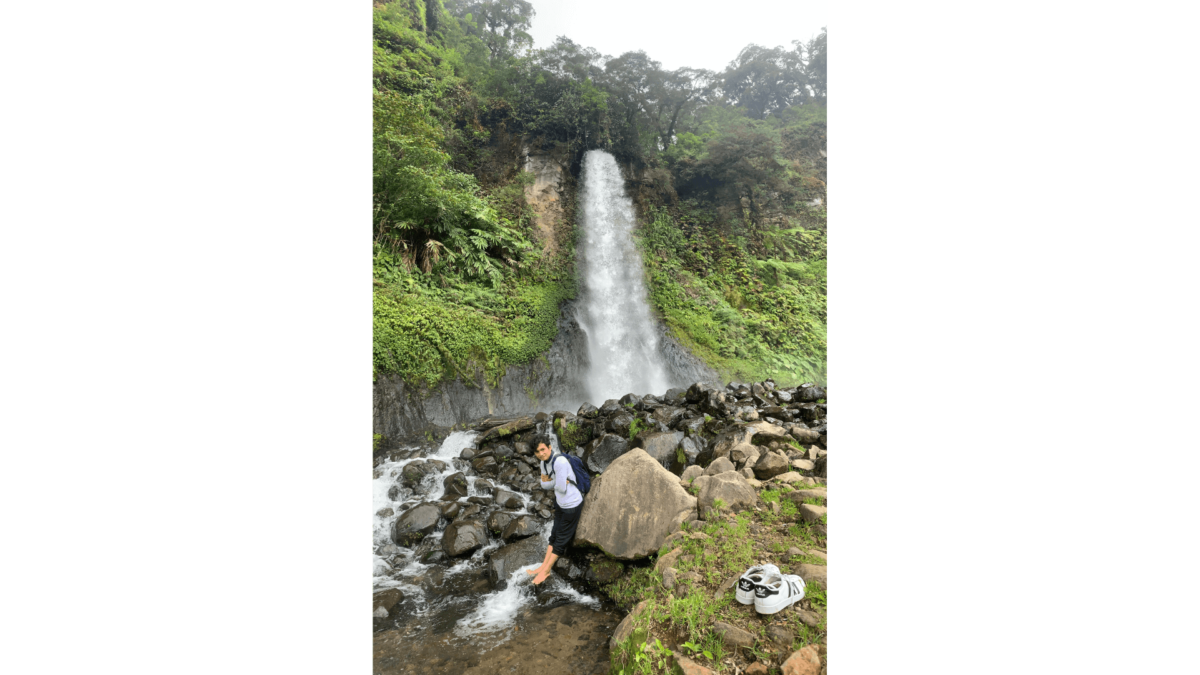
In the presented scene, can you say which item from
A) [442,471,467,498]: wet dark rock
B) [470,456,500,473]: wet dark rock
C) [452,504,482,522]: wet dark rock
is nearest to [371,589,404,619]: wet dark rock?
[452,504,482,522]: wet dark rock

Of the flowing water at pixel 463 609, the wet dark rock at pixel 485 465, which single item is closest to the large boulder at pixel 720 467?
A: the flowing water at pixel 463 609

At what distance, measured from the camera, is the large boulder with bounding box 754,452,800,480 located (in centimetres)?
503

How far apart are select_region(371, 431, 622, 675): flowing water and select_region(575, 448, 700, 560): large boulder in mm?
586

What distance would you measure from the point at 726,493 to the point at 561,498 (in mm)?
1798

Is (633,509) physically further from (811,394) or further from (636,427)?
(811,394)

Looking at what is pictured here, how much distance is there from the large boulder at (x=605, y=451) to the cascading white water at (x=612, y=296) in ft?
13.8

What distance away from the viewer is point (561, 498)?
4758 mm

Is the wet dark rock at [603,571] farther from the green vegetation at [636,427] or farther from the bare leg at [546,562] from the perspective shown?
the green vegetation at [636,427]

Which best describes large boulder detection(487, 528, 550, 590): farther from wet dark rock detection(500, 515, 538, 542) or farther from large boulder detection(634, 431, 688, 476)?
large boulder detection(634, 431, 688, 476)

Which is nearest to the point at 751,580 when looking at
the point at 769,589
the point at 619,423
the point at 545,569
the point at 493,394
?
the point at 769,589

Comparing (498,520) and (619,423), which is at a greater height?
(619,423)
